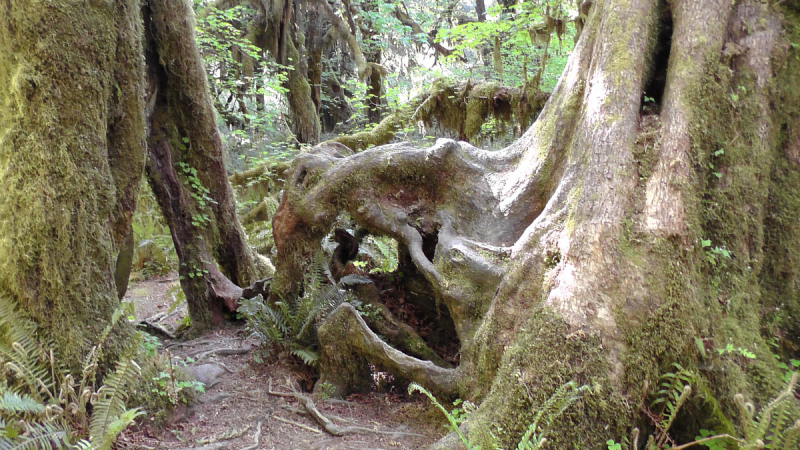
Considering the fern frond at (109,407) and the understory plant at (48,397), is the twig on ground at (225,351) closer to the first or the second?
the understory plant at (48,397)

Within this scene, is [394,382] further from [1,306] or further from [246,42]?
[246,42]

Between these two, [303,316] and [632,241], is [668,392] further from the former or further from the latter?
[303,316]

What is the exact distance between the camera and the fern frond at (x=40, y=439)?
2.61 m

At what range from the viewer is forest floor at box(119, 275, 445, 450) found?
364 cm

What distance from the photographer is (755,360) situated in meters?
2.87

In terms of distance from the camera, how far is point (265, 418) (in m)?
4.14

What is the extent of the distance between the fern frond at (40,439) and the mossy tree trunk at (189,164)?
344 cm

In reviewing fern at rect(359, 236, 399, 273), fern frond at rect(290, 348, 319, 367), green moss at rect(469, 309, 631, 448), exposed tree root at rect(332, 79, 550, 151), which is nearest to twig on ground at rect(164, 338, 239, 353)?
fern frond at rect(290, 348, 319, 367)

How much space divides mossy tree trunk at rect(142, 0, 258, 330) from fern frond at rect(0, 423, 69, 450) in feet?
11.3

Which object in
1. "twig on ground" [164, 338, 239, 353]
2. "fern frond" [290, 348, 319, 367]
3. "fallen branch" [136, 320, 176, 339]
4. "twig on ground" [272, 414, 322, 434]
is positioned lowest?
"fallen branch" [136, 320, 176, 339]

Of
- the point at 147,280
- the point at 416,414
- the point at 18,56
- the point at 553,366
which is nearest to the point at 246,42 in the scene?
the point at 147,280

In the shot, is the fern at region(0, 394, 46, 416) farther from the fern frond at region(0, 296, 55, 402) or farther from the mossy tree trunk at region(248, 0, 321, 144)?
the mossy tree trunk at region(248, 0, 321, 144)

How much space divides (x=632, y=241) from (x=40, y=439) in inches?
150

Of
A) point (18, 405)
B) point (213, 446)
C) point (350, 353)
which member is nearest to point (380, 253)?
point (350, 353)
